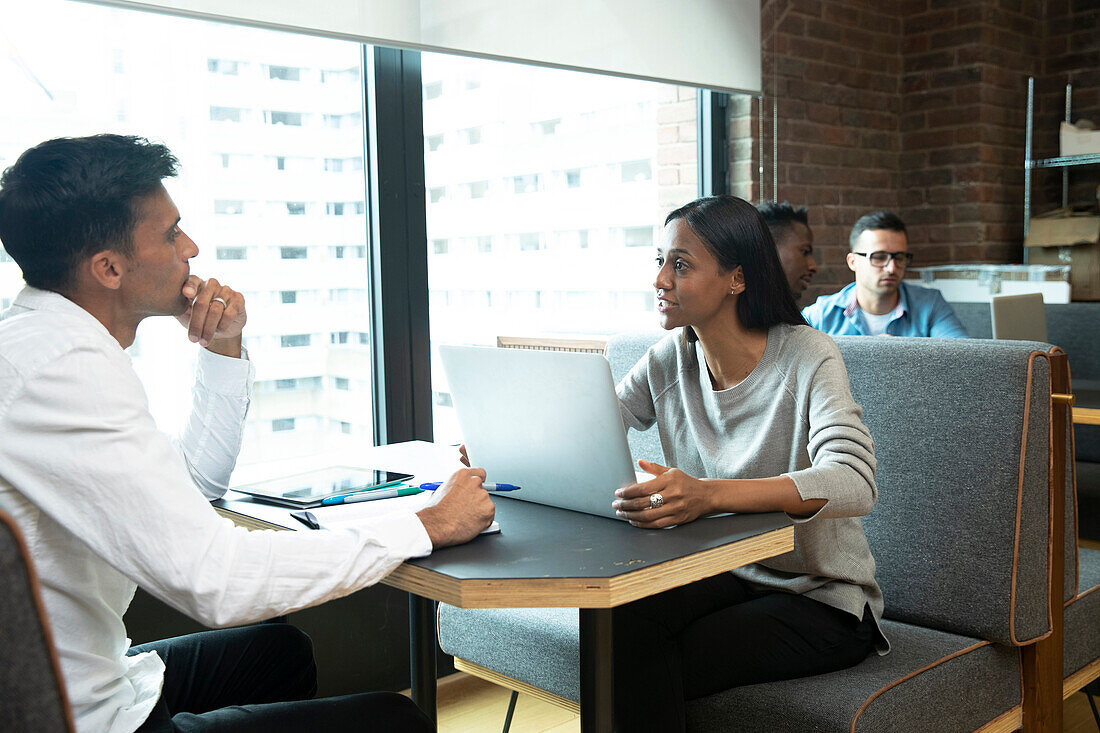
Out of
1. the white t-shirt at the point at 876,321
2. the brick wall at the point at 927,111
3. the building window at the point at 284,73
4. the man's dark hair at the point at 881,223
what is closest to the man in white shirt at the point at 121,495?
the building window at the point at 284,73

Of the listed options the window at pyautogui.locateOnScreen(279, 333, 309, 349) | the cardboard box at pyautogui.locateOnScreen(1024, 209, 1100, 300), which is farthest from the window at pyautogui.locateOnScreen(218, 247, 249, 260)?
the cardboard box at pyautogui.locateOnScreen(1024, 209, 1100, 300)

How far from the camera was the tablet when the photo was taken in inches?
60.2

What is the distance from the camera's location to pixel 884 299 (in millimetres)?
3381

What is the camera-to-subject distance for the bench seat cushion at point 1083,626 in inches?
76.2

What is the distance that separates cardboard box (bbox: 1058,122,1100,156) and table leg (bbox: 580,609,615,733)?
3.76 m

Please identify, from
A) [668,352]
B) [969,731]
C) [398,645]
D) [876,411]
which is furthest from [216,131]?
[969,731]

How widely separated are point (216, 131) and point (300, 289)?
43 cm

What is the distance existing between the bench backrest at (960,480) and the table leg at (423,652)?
851mm

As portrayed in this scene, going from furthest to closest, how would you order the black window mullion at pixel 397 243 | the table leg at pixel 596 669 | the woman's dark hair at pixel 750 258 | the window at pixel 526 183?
the window at pixel 526 183
the black window mullion at pixel 397 243
the woman's dark hair at pixel 750 258
the table leg at pixel 596 669

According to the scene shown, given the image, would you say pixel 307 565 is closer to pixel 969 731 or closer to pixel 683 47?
pixel 969 731

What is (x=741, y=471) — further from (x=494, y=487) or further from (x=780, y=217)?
(x=780, y=217)

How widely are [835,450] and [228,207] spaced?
1.59m

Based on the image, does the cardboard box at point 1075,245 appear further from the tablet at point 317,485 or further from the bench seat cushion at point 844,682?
the tablet at point 317,485

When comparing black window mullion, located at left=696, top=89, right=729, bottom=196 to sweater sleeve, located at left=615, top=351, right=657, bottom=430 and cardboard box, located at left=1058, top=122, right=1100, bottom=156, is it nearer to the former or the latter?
cardboard box, located at left=1058, top=122, right=1100, bottom=156
